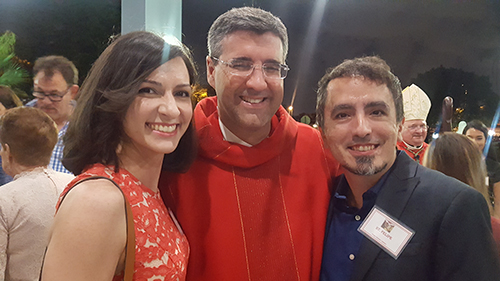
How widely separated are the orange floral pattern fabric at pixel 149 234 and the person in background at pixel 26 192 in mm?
1272

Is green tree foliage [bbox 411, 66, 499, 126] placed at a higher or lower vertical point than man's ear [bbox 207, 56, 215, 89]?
lower

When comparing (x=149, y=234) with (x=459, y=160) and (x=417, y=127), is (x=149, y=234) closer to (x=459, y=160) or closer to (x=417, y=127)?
(x=459, y=160)

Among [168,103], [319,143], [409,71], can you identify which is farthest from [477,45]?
[168,103]

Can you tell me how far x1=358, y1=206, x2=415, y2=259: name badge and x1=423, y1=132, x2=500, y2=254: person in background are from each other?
1.19m

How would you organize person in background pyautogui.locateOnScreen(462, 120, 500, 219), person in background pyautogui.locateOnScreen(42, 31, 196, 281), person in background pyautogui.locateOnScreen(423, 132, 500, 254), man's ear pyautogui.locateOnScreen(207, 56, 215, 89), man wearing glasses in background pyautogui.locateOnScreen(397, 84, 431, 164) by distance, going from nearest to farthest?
person in background pyautogui.locateOnScreen(42, 31, 196, 281), man's ear pyautogui.locateOnScreen(207, 56, 215, 89), person in background pyautogui.locateOnScreen(423, 132, 500, 254), person in background pyautogui.locateOnScreen(462, 120, 500, 219), man wearing glasses in background pyautogui.locateOnScreen(397, 84, 431, 164)

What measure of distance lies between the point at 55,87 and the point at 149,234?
2.58 metres

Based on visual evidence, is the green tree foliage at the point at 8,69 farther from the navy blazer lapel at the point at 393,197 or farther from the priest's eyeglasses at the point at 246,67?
the navy blazer lapel at the point at 393,197

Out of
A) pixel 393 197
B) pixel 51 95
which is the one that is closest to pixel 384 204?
pixel 393 197

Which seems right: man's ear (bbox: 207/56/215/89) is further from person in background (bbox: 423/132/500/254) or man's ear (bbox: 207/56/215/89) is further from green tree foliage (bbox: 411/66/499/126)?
green tree foliage (bbox: 411/66/499/126)

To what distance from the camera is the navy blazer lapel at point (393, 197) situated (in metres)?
1.37

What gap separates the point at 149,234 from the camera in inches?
46.1

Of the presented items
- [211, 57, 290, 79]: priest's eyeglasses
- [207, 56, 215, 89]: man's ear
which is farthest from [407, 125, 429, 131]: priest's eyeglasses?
[207, 56, 215, 89]: man's ear

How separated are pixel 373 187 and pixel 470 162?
47.6 inches

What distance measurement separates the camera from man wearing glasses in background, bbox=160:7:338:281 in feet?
5.33
